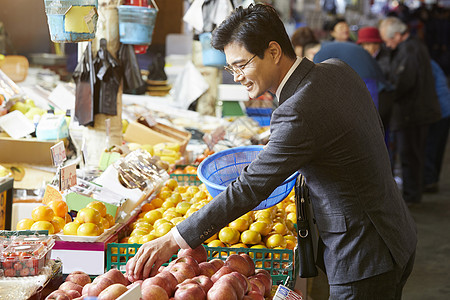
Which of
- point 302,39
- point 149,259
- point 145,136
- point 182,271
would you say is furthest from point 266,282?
point 302,39

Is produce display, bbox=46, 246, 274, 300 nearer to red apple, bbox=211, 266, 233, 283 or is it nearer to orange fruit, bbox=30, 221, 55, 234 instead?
red apple, bbox=211, 266, 233, 283

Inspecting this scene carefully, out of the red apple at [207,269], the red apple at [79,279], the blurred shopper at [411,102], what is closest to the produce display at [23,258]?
the red apple at [79,279]

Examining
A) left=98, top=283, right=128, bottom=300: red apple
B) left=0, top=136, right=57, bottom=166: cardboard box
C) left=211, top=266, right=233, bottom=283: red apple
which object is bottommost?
left=0, top=136, right=57, bottom=166: cardboard box

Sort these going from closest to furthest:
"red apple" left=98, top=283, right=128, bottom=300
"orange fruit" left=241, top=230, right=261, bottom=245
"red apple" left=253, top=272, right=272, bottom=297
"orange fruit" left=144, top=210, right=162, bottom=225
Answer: "red apple" left=98, top=283, right=128, bottom=300 < "red apple" left=253, top=272, right=272, bottom=297 < "orange fruit" left=241, top=230, right=261, bottom=245 < "orange fruit" left=144, top=210, right=162, bottom=225

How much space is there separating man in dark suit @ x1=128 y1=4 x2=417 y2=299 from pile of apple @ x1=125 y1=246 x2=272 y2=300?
0.08 meters

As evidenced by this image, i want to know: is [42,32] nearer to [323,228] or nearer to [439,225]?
[439,225]

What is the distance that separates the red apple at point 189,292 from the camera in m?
1.73

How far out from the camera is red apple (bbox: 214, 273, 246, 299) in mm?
1805

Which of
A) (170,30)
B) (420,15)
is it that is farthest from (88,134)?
(420,15)

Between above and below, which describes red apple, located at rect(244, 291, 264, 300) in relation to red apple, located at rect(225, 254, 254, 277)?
below

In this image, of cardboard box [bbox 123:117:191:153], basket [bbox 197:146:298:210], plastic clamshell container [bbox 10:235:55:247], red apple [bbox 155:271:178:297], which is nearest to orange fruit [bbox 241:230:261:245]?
basket [bbox 197:146:298:210]

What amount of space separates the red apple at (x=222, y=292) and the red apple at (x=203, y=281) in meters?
0.05

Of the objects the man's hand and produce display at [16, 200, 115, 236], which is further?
produce display at [16, 200, 115, 236]

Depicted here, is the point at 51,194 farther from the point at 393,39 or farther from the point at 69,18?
the point at 393,39
